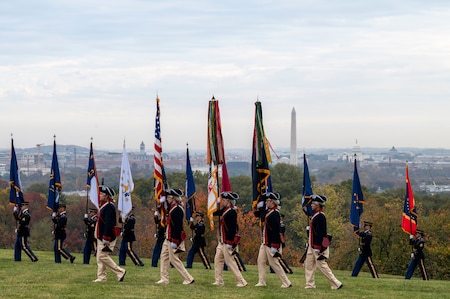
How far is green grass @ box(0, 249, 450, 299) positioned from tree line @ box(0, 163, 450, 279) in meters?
7.59

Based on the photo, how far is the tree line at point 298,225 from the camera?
173 ft

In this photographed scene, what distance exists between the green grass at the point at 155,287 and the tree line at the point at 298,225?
7.59 meters

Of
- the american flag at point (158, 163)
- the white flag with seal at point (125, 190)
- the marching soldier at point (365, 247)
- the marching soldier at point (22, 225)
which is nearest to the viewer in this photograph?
the american flag at point (158, 163)

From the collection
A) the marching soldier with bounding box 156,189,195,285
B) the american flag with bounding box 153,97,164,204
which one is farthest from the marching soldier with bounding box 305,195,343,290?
the american flag with bounding box 153,97,164,204

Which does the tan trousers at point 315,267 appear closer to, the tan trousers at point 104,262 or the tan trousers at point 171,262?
the tan trousers at point 171,262

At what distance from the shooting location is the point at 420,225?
5653 cm

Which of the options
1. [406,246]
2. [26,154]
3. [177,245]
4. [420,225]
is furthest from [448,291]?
[26,154]

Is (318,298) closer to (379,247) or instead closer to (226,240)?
(226,240)

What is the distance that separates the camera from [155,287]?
20.4m

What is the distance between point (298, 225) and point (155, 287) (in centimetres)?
5736

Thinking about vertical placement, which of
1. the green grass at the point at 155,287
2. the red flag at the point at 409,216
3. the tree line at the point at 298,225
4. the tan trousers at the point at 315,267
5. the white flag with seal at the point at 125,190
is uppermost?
the white flag with seal at the point at 125,190

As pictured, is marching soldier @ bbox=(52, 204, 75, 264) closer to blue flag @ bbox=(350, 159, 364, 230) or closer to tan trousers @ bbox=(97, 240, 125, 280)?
tan trousers @ bbox=(97, 240, 125, 280)

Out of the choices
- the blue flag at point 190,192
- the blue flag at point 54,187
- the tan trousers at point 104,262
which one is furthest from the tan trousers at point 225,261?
the blue flag at point 54,187

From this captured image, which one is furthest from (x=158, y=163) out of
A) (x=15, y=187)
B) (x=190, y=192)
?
(x=15, y=187)
